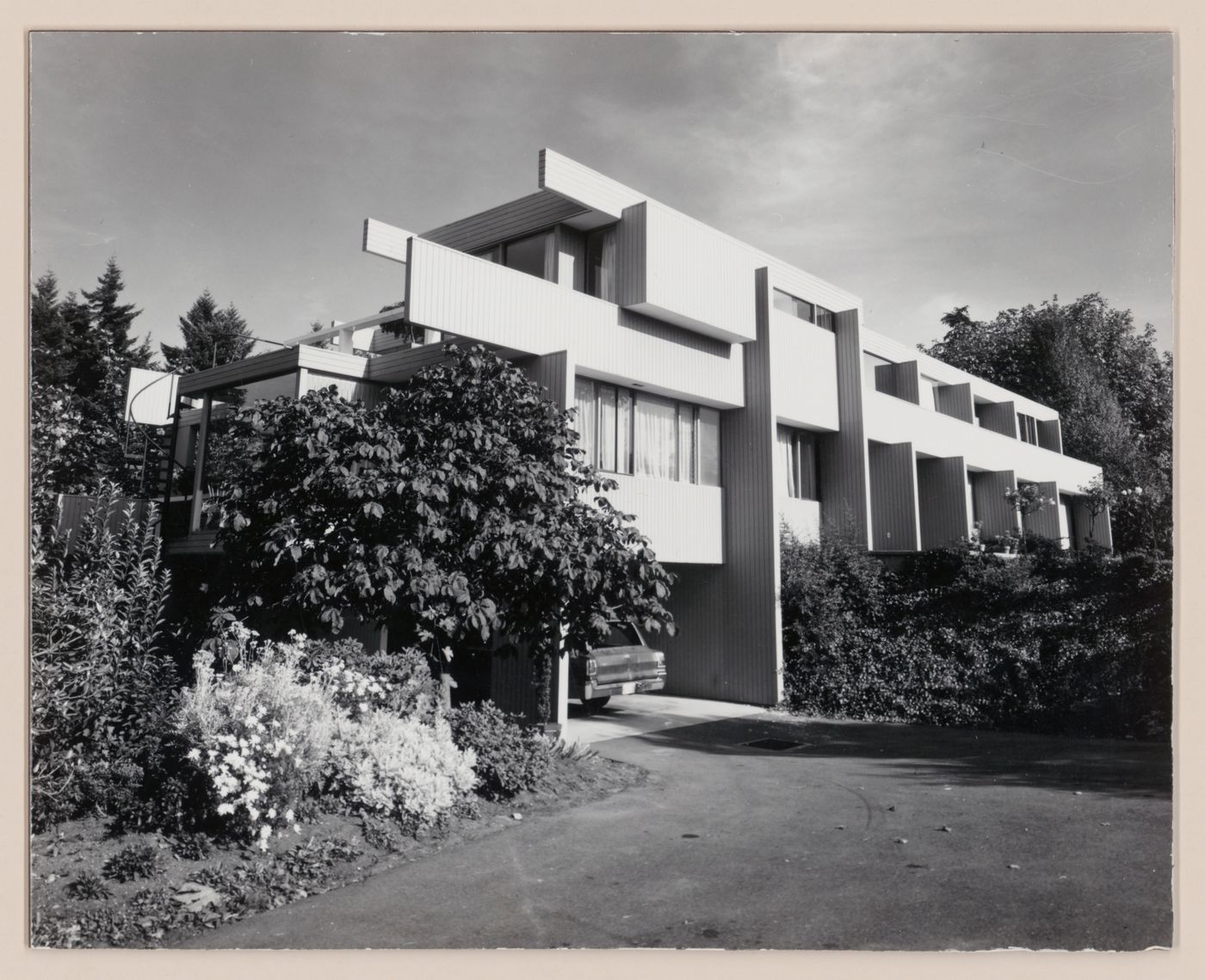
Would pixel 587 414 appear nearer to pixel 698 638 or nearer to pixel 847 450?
pixel 698 638

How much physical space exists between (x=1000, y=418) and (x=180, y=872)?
88.0ft

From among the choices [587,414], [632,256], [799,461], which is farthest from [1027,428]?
[587,414]

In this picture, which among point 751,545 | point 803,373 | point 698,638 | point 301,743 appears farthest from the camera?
point 803,373

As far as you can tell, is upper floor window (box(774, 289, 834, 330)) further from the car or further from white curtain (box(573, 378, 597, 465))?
the car

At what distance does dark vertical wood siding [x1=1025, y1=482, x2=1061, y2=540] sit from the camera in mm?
25594

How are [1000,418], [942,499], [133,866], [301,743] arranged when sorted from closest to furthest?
[133,866] → [301,743] → [942,499] → [1000,418]

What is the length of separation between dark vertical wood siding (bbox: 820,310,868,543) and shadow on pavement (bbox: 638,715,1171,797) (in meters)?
5.56

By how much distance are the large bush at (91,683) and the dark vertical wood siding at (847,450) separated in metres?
14.2

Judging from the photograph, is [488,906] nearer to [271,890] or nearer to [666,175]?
[271,890]

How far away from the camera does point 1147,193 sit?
7.84 metres

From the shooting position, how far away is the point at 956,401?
85.0 ft

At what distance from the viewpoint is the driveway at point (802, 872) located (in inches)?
225

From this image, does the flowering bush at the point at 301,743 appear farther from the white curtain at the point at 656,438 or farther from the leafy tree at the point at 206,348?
the leafy tree at the point at 206,348

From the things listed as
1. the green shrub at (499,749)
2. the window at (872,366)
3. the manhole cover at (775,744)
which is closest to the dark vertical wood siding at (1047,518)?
the window at (872,366)
